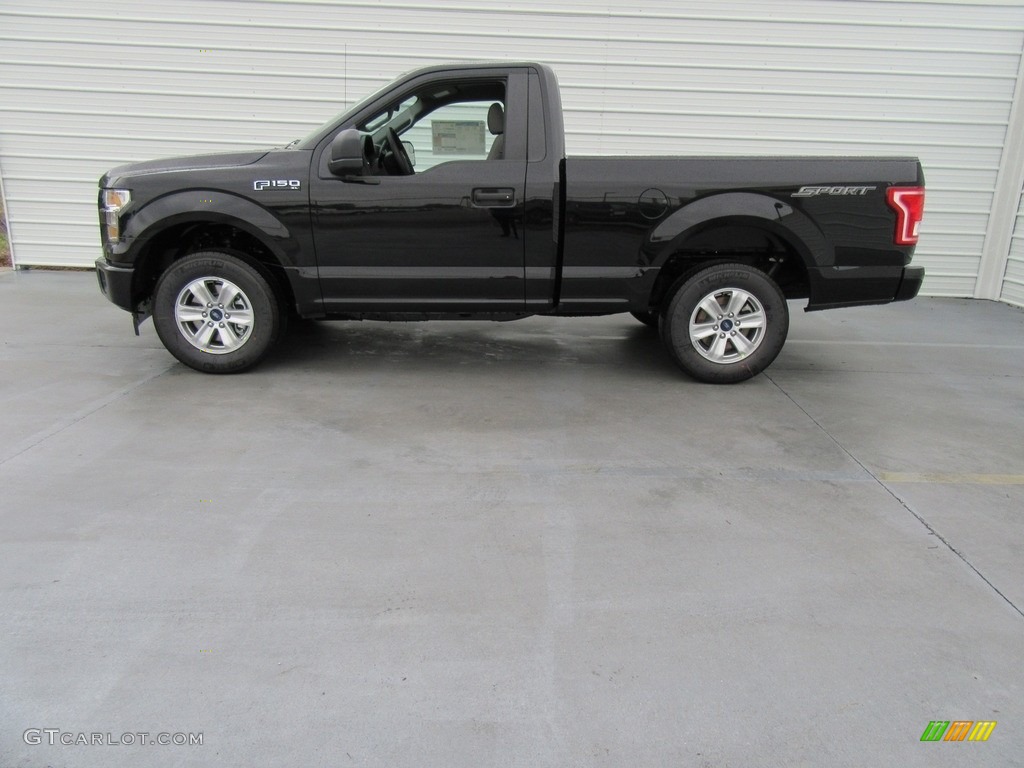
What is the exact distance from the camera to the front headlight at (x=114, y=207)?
197 inches

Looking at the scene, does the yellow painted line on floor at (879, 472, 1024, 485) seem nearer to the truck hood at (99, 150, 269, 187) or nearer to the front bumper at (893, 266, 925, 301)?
the front bumper at (893, 266, 925, 301)

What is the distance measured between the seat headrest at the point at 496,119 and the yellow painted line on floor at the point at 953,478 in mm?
3182

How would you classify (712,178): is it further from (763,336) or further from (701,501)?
(701,501)

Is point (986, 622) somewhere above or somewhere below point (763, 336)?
below

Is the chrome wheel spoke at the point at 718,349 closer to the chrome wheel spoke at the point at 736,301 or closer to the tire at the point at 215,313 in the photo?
the chrome wheel spoke at the point at 736,301

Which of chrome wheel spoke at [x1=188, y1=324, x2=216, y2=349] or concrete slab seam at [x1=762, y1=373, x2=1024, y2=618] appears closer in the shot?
concrete slab seam at [x1=762, y1=373, x2=1024, y2=618]

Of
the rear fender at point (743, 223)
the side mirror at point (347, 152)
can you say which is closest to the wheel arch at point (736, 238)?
the rear fender at point (743, 223)

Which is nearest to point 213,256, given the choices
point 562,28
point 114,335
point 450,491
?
point 114,335

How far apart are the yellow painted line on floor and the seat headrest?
10.4ft

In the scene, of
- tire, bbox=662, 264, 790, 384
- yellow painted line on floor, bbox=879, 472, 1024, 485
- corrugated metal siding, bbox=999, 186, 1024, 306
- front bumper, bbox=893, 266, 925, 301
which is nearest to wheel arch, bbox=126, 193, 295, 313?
tire, bbox=662, 264, 790, 384

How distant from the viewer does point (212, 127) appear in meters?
9.02

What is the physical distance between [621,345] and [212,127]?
5777 mm

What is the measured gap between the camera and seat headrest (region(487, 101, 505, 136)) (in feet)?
16.8

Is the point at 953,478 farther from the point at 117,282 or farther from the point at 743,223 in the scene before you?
the point at 117,282
